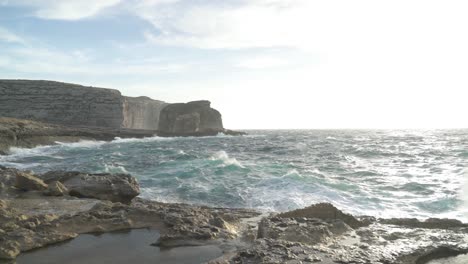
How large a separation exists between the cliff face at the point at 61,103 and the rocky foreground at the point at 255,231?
247 ft

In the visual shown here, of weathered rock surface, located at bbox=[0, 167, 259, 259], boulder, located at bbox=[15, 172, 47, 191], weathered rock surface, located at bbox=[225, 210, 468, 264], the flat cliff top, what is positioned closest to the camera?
weathered rock surface, located at bbox=[225, 210, 468, 264]

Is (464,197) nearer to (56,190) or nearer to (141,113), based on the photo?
(56,190)

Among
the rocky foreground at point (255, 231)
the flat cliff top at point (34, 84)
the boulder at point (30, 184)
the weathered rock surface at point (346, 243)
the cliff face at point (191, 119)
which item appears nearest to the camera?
the weathered rock surface at point (346, 243)

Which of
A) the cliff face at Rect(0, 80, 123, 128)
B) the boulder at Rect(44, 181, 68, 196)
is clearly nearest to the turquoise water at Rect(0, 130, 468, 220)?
the boulder at Rect(44, 181, 68, 196)

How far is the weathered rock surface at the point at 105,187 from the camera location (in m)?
9.88

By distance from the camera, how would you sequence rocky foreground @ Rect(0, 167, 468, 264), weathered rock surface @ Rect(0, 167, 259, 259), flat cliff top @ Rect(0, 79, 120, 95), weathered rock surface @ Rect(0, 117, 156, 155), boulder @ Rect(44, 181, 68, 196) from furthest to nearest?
flat cliff top @ Rect(0, 79, 120, 95), weathered rock surface @ Rect(0, 117, 156, 155), boulder @ Rect(44, 181, 68, 196), weathered rock surface @ Rect(0, 167, 259, 259), rocky foreground @ Rect(0, 167, 468, 264)

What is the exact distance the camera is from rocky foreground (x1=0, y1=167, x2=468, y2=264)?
5312 mm

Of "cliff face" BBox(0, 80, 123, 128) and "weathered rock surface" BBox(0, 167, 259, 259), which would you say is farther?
"cliff face" BBox(0, 80, 123, 128)

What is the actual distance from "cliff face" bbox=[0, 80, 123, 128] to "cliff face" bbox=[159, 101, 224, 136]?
568 inches

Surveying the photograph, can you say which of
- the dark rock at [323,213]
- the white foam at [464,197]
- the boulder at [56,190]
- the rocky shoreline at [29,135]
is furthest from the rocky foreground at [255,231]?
the rocky shoreline at [29,135]

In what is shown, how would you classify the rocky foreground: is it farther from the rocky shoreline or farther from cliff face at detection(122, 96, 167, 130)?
cliff face at detection(122, 96, 167, 130)

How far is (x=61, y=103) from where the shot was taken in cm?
7762

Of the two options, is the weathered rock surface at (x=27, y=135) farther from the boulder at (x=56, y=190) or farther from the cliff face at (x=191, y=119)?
the cliff face at (x=191, y=119)

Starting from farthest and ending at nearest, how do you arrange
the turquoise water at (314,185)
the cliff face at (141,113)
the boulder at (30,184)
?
1. the cliff face at (141,113)
2. the turquoise water at (314,185)
3. the boulder at (30,184)
